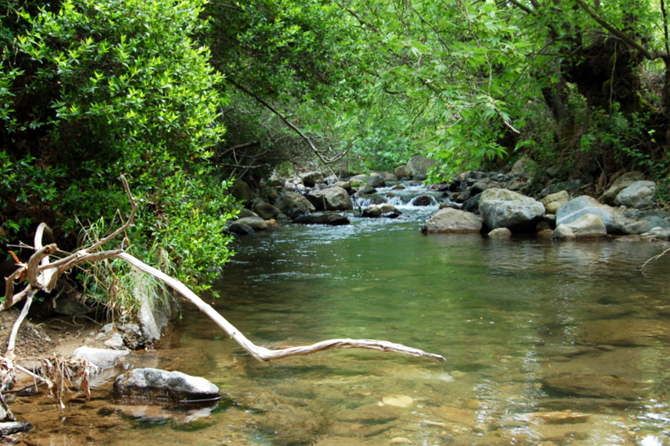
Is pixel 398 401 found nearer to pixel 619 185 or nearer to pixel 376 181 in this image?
pixel 619 185

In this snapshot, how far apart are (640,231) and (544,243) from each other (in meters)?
2.45

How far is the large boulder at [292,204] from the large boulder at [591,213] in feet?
31.1

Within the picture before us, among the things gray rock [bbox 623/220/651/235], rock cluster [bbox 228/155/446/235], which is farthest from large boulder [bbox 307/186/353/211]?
gray rock [bbox 623/220/651/235]

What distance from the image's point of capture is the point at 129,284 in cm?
566

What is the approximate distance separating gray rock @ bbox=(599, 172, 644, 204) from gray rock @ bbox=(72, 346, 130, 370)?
14774 millimetres

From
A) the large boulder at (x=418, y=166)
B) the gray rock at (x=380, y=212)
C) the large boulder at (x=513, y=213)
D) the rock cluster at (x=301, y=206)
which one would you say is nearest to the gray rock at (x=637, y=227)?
the large boulder at (x=513, y=213)

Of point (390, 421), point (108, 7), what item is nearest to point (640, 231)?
point (390, 421)

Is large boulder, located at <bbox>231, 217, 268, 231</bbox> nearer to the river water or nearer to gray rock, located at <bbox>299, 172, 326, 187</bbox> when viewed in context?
the river water

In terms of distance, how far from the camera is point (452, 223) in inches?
615

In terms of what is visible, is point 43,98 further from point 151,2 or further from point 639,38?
point 639,38

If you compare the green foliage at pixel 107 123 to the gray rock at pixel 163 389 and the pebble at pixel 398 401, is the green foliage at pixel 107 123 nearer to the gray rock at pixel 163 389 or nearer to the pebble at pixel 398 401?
the gray rock at pixel 163 389

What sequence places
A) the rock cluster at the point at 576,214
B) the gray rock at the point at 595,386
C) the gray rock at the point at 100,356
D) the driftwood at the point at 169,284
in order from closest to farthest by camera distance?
1. the driftwood at the point at 169,284
2. the gray rock at the point at 595,386
3. the gray rock at the point at 100,356
4. the rock cluster at the point at 576,214

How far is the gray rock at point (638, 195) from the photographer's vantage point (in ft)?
48.0

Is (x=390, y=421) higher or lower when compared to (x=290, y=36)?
lower
